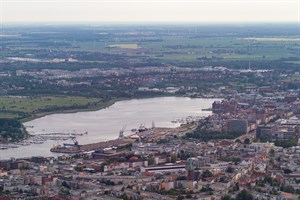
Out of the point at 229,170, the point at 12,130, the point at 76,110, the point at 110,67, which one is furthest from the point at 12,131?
the point at 110,67

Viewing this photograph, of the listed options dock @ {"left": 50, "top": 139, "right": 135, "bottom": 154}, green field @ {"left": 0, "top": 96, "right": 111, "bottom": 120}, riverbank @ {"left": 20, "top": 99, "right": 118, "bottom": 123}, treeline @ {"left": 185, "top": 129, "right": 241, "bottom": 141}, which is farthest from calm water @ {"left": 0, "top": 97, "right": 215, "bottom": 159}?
treeline @ {"left": 185, "top": 129, "right": 241, "bottom": 141}

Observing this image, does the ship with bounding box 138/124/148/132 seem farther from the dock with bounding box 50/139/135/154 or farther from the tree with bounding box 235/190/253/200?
the tree with bounding box 235/190/253/200

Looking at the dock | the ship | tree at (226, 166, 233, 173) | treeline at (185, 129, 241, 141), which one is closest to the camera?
tree at (226, 166, 233, 173)

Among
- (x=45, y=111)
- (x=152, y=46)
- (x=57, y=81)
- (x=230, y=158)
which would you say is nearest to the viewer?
(x=230, y=158)

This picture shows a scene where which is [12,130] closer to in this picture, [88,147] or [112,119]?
[88,147]

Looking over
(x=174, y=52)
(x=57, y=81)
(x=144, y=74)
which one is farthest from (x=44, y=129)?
(x=174, y=52)

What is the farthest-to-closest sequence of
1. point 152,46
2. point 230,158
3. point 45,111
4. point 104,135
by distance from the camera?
point 152,46 < point 45,111 < point 104,135 < point 230,158

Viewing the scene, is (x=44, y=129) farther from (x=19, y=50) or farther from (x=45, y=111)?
(x=19, y=50)

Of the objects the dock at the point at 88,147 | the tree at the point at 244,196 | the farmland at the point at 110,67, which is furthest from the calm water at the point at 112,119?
the tree at the point at 244,196

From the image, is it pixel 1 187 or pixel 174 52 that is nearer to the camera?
pixel 1 187

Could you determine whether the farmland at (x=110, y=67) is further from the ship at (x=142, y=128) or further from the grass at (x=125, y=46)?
the ship at (x=142, y=128)
